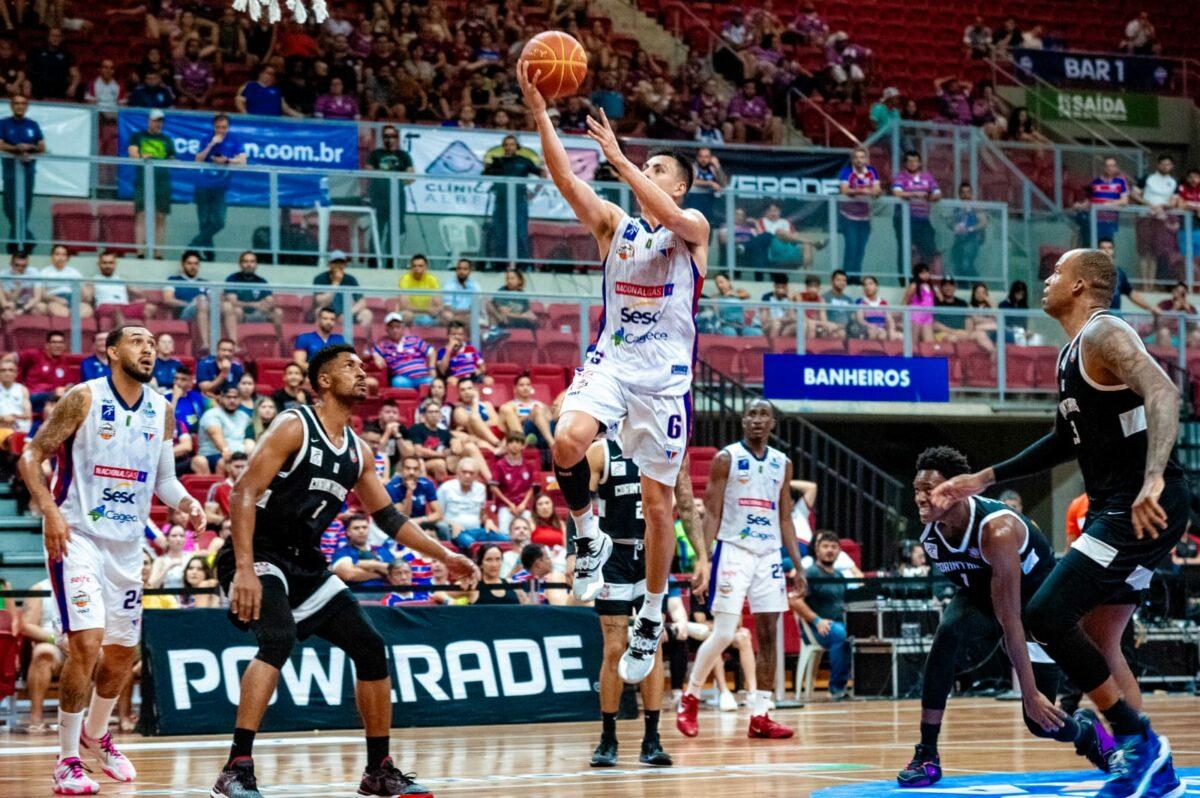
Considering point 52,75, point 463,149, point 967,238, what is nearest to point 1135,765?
point 463,149

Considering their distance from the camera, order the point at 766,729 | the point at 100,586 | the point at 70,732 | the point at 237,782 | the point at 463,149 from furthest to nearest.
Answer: the point at 463,149, the point at 766,729, the point at 100,586, the point at 70,732, the point at 237,782

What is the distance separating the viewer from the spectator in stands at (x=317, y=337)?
1706 centimetres

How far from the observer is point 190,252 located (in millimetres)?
18062

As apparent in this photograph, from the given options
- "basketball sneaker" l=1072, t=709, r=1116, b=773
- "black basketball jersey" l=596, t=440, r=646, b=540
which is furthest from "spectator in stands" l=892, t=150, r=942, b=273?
"basketball sneaker" l=1072, t=709, r=1116, b=773

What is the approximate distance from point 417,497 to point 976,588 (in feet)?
27.6

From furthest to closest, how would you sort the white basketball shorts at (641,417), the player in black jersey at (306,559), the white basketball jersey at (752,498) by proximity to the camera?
the white basketball jersey at (752,498)
the white basketball shorts at (641,417)
the player in black jersey at (306,559)

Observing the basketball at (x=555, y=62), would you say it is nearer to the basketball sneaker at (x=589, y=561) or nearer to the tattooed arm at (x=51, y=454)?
the basketball sneaker at (x=589, y=561)

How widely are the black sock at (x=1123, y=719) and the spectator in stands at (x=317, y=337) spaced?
11091 millimetres

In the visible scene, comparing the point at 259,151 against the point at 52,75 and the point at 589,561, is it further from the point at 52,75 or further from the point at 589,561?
the point at 589,561

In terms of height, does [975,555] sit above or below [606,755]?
above

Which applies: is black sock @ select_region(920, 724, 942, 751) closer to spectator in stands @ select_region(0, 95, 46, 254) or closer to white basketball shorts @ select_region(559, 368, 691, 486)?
white basketball shorts @ select_region(559, 368, 691, 486)

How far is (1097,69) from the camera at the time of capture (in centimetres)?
2889

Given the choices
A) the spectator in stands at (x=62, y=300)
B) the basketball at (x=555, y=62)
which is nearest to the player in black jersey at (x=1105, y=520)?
the basketball at (x=555, y=62)

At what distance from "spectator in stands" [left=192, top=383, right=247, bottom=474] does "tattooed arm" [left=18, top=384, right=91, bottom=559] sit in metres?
6.95
